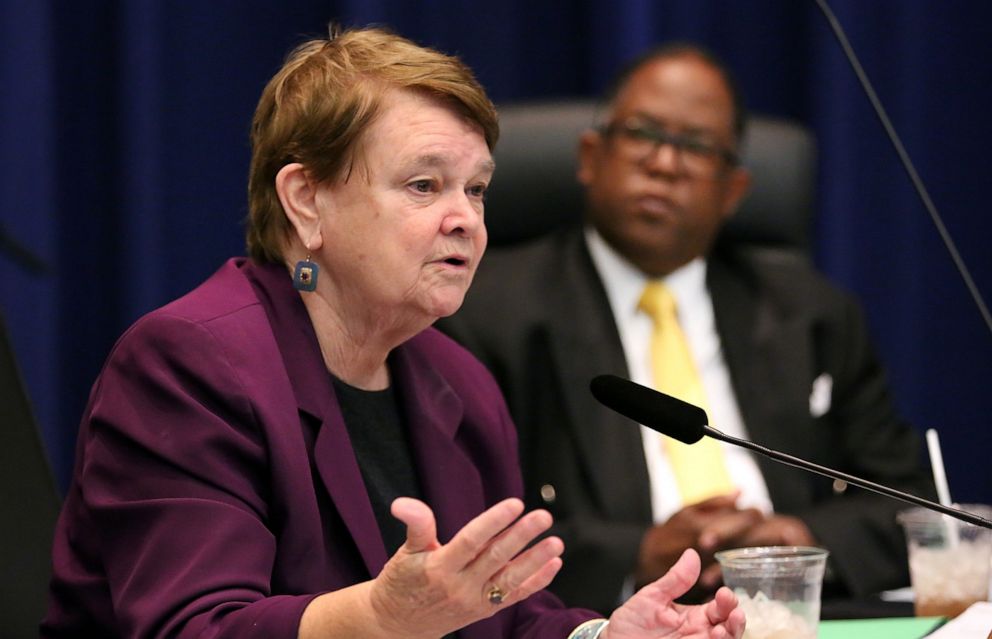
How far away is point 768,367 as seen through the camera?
256cm

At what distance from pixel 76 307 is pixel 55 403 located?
24 centimetres

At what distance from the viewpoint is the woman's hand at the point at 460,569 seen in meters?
1.02

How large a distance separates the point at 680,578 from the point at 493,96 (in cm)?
226

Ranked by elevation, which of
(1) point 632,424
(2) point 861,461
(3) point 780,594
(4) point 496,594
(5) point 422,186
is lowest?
(2) point 861,461

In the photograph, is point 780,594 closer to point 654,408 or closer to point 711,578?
point 654,408

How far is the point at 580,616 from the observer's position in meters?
1.47

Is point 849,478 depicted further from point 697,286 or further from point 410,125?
point 697,286

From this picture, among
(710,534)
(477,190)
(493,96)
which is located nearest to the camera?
(477,190)

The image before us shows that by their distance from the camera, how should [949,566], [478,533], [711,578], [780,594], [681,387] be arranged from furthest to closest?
[681,387]
[711,578]
[949,566]
[780,594]
[478,533]

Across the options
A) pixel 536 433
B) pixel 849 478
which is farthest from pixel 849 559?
pixel 849 478

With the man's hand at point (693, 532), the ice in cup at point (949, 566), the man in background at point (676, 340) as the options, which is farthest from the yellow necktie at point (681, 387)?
the ice in cup at point (949, 566)

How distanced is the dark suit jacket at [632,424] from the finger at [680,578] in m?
0.93

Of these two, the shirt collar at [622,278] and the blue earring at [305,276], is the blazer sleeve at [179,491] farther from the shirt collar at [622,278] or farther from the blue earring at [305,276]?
the shirt collar at [622,278]

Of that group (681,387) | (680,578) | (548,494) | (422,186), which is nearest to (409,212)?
(422,186)
